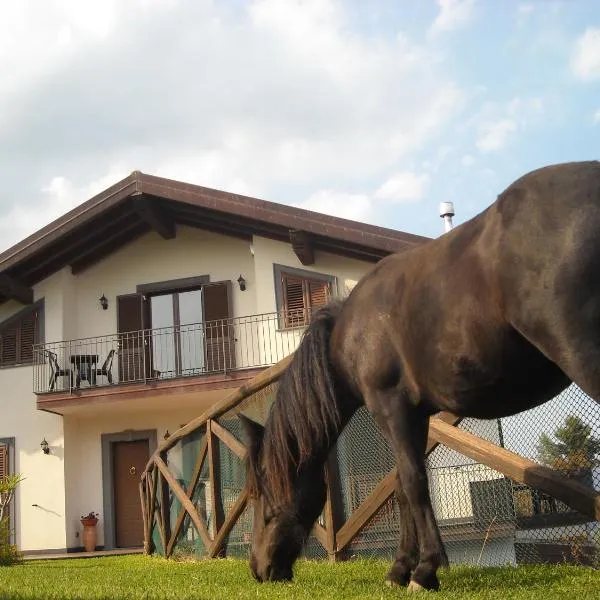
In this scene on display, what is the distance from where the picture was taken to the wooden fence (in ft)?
13.6

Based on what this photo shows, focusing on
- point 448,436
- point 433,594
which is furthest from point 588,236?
point 448,436

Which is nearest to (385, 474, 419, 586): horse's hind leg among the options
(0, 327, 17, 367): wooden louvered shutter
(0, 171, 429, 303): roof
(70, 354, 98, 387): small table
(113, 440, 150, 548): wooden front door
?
(0, 171, 429, 303): roof

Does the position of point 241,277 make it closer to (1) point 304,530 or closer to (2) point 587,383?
(1) point 304,530

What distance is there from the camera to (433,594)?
11.2 feet

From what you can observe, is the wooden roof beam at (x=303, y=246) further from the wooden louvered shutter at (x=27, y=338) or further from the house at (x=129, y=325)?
the wooden louvered shutter at (x=27, y=338)

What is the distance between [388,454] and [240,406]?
1.79 m

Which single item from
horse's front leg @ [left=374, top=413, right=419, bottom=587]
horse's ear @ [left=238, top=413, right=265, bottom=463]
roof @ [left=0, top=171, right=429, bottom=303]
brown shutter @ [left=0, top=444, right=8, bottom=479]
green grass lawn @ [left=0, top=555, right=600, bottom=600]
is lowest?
green grass lawn @ [left=0, top=555, right=600, bottom=600]

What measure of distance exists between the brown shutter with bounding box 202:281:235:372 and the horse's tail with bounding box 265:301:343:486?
34.2 ft

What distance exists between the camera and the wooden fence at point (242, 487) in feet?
13.6

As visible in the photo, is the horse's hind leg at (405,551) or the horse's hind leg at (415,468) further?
the horse's hind leg at (405,551)

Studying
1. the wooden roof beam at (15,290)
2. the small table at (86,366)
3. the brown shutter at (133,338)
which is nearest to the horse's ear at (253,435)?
the brown shutter at (133,338)

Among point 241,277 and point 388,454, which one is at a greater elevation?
point 241,277

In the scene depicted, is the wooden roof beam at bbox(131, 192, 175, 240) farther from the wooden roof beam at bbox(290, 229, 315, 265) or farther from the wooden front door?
the wooden front door

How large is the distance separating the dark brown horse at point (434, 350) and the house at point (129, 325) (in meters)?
10.2
